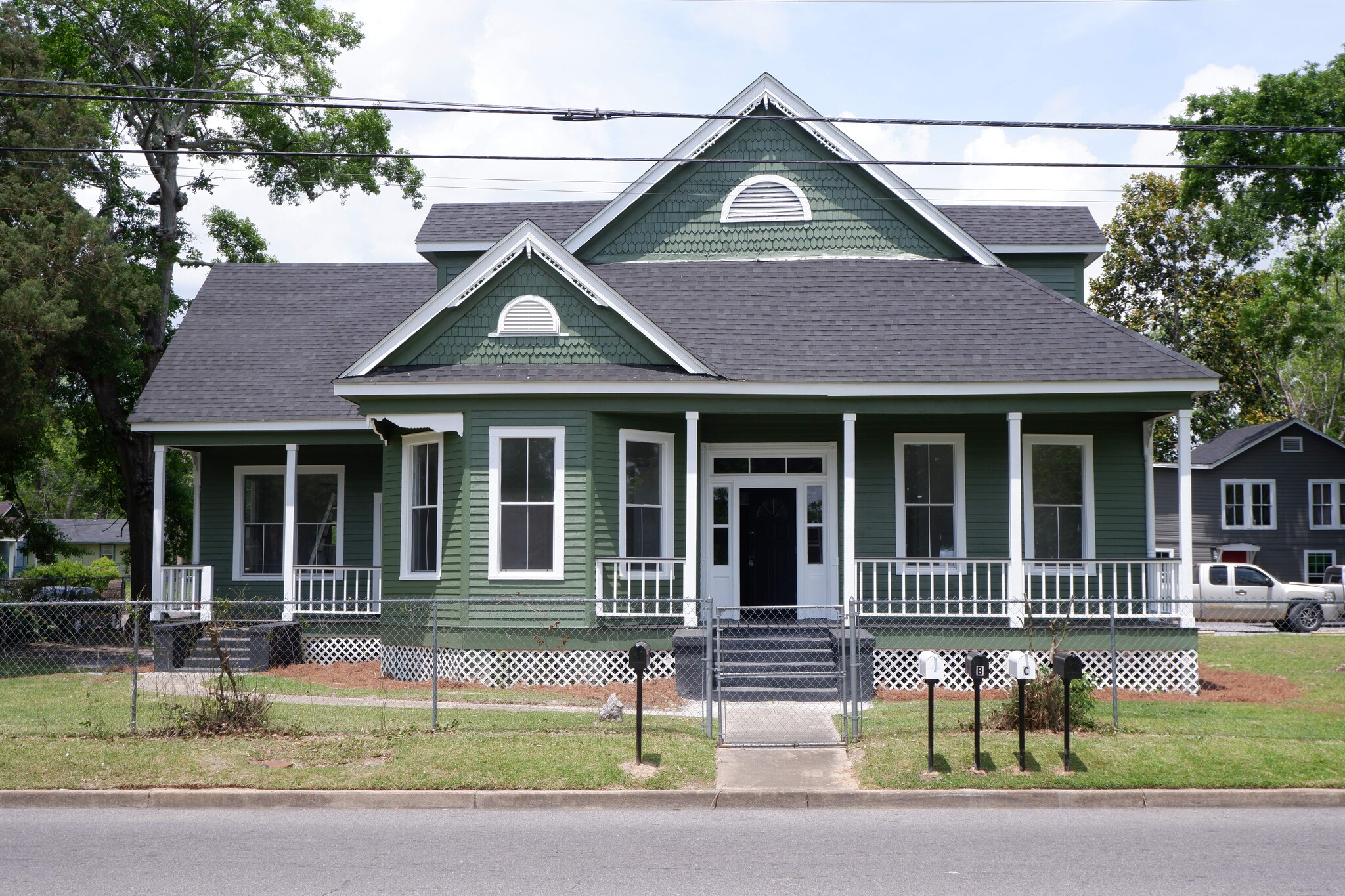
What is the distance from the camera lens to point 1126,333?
17.7 metres

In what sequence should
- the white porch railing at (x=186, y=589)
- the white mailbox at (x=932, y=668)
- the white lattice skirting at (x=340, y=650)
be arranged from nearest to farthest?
1. the white mailbox at (x=932, y=668)
2. the white lattice skirting at (x=340, y=650)
3. the white porch railing at (x=186, y=589)

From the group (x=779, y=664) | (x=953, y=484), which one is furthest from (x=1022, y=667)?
(x=953, y=484)

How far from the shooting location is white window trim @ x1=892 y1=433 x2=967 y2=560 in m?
18.0

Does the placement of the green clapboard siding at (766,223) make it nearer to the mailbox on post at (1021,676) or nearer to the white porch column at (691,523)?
the white porch column at (691,523)

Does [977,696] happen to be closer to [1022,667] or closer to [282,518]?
[1022,667]

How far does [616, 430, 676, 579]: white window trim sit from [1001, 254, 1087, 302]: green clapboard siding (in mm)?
7729

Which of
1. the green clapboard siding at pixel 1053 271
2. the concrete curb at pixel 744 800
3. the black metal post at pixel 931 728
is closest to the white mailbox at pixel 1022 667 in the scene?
the black metal post at pixel 931 728

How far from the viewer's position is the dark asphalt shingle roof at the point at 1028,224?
822 inches

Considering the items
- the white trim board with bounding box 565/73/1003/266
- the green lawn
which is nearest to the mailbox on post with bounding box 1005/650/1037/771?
the green lawn

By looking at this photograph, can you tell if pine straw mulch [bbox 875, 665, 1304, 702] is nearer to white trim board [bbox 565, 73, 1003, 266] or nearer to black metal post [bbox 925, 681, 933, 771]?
black metal post [bbox 925, 681, 933, 771]

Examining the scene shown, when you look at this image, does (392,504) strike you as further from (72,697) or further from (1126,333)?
(1126,333)

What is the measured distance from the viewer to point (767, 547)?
1847 cm

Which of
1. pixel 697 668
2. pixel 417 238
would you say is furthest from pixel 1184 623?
pixel 417 238

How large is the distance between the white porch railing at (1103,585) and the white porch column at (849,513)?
97.5 inches
